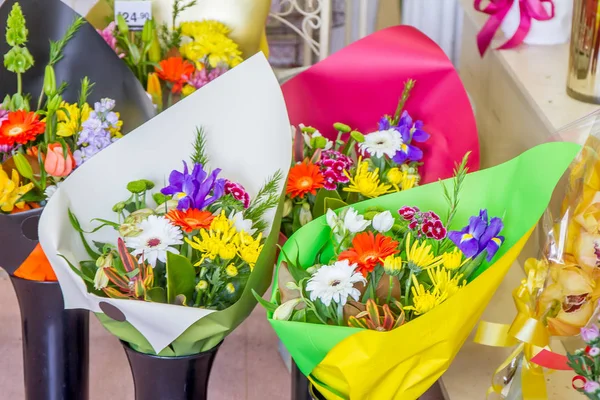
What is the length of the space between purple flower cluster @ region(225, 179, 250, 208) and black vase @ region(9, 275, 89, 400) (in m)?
0.26

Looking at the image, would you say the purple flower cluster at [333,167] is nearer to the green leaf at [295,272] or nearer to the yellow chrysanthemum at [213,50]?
the green leaf at [295,272]

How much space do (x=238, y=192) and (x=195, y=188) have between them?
0.05 m

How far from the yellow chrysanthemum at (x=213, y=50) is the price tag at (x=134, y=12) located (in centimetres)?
7

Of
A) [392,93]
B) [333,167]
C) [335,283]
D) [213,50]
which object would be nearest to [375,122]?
[392,93]

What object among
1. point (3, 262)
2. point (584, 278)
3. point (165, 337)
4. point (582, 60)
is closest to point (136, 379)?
point (165, 337)

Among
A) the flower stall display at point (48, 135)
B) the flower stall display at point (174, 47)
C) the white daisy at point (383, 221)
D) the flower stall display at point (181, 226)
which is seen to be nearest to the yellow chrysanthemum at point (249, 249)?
the flower stall display at point (181, 226)

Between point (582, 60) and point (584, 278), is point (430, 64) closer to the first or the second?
point (582, 60)

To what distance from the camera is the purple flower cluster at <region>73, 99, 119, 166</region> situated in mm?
966

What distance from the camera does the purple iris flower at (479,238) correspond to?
2.48 ft

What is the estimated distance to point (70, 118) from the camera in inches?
38.4

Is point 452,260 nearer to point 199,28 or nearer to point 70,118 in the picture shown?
point 70,118

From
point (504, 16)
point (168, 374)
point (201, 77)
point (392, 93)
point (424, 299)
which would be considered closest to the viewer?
point (424, 299)

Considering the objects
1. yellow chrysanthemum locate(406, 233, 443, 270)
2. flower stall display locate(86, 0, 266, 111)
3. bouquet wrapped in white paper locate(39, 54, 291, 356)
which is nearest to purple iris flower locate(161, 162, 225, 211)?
bouquet wrapped in white paper locate(39, 54, 291, 356)

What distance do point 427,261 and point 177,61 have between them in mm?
568
